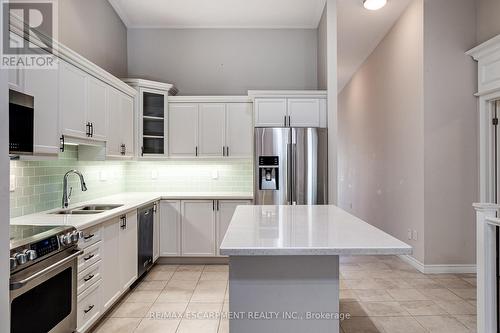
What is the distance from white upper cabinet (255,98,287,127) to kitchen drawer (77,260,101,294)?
2.37 m

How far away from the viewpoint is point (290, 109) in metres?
3.88

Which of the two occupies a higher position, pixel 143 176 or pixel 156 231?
pixel 143 176

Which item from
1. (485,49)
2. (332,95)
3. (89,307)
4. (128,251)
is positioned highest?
(485,49)

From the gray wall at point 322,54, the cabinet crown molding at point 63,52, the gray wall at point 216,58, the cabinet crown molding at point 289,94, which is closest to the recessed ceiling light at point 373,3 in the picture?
the gray wall at point 322,54

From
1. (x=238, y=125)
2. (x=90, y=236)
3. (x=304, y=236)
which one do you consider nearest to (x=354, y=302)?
(x=304, y=236)

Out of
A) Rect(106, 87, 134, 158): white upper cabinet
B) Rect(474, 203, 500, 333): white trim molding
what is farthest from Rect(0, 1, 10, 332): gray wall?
Rect(474, 203, 500, 333): white trim molding

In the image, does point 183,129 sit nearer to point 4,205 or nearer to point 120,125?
point 120,125

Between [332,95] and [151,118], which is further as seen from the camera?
[151,118]

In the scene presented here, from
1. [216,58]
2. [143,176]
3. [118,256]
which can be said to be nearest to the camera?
[118,256]

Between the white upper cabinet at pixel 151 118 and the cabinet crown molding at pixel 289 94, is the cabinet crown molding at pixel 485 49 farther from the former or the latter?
the white upper cabinet at pixel 151 118

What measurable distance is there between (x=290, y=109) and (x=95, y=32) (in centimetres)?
254

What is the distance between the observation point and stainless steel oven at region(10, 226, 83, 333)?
1550 mm

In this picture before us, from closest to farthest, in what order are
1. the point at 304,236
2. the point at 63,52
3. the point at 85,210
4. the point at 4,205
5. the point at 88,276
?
the point at 4,205 → the point at 304,236 → the point at 88,276 → the point at 63,52 → the point at 85,210

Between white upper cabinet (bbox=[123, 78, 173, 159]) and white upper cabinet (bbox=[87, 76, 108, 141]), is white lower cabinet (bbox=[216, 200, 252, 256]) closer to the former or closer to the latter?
white upper cabinet (bbox=[123, 78, 173, 159])
